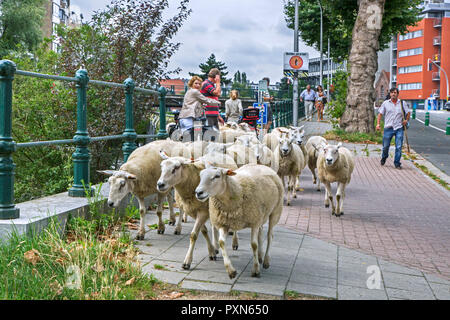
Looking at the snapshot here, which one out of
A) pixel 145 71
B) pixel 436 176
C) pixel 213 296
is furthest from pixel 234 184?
pixel 436 176

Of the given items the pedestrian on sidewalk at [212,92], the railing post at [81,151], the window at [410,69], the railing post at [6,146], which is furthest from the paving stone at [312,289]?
the window at [410,69]

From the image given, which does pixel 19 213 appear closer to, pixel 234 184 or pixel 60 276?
pixel 60 276

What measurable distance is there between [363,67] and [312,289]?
18.2 meters

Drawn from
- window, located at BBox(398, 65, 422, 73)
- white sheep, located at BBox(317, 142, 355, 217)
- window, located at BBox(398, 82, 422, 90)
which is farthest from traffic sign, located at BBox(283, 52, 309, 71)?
window, located at BBox(398, 65, 422, 73)

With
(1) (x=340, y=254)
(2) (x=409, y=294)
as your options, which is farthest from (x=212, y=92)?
(2) (x=409, y=294)

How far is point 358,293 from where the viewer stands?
187 inches

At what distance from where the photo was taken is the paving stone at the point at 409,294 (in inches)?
188

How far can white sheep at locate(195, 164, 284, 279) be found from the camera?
15.9 feet

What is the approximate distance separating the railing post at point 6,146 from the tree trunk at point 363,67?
59.8 feet

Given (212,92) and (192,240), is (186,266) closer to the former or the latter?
(192,240)

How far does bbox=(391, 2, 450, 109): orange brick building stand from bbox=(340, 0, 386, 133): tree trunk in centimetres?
6877

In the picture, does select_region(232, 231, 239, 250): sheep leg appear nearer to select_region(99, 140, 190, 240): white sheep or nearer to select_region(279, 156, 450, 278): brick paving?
select_region(99, 140, 190, 240): white sheep

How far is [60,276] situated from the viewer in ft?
14.4

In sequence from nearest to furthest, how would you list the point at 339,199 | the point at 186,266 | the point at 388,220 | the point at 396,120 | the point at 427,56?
the point at 186,266 → the point at 388,220 → the point at 339,199 → the point at 396,120 → the point at 427,56
